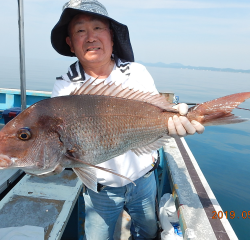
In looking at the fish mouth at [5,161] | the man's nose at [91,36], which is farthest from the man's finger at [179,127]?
the fish mouth at [5,161]

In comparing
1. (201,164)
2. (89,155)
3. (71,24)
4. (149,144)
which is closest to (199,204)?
(149,144)

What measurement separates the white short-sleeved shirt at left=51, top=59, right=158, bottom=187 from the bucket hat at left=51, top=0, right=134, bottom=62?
0.32m

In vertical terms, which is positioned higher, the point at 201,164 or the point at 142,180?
the point at 142,180

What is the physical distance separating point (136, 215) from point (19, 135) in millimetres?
1716

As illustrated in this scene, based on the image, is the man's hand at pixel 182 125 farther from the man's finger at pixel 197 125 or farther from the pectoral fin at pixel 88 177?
the pectoral fin at pixel 88 177

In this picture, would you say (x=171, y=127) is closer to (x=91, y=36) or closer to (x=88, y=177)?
(x=88, y=177)

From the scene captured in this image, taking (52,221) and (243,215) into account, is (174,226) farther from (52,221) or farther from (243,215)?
(243,215)

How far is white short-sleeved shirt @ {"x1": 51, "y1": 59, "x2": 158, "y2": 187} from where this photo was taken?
2082 millimetres

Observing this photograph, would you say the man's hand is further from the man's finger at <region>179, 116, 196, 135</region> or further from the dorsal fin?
the dorsal fin

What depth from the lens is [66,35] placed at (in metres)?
2.44

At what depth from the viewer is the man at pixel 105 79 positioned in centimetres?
208

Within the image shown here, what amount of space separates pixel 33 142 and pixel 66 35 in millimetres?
1518

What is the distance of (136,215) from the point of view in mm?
2479

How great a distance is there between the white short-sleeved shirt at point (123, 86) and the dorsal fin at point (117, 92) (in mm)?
239
